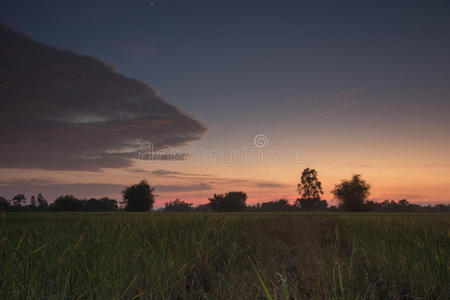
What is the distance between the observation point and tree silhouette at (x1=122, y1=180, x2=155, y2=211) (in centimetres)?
6536

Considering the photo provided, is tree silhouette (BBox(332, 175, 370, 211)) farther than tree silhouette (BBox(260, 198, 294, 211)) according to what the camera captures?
No

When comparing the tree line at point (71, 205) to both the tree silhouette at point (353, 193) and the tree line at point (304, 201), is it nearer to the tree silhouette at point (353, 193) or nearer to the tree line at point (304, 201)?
the tree line at point (304, 201)

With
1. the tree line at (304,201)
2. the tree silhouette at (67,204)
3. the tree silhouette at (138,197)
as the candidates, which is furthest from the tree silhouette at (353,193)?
the tree silhouette at (67,204)

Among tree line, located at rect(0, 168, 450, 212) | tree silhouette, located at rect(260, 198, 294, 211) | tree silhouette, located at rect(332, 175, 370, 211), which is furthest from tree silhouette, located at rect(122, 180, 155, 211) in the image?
tree silhouette, located at rect(332, 175, 370, 211)

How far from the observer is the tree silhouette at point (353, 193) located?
Result: 62.4 metres

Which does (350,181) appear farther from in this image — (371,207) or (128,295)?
(128,295)

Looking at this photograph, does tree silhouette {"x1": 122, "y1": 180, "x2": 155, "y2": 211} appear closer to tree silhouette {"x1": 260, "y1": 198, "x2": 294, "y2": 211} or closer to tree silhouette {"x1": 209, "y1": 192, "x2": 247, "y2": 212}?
tree silhouette {"x1": 209, "y1": 192, "x2": 247, "y2": 212}

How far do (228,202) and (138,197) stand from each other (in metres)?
23.3

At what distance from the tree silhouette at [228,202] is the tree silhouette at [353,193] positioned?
24719 millimetres

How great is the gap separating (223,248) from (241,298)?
2445 millimetres

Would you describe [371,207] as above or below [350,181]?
below

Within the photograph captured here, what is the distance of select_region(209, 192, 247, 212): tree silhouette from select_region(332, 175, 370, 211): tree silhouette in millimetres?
24719

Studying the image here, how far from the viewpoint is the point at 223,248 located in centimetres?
468

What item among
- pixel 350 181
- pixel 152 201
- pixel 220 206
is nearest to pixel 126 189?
pixel 152 201
